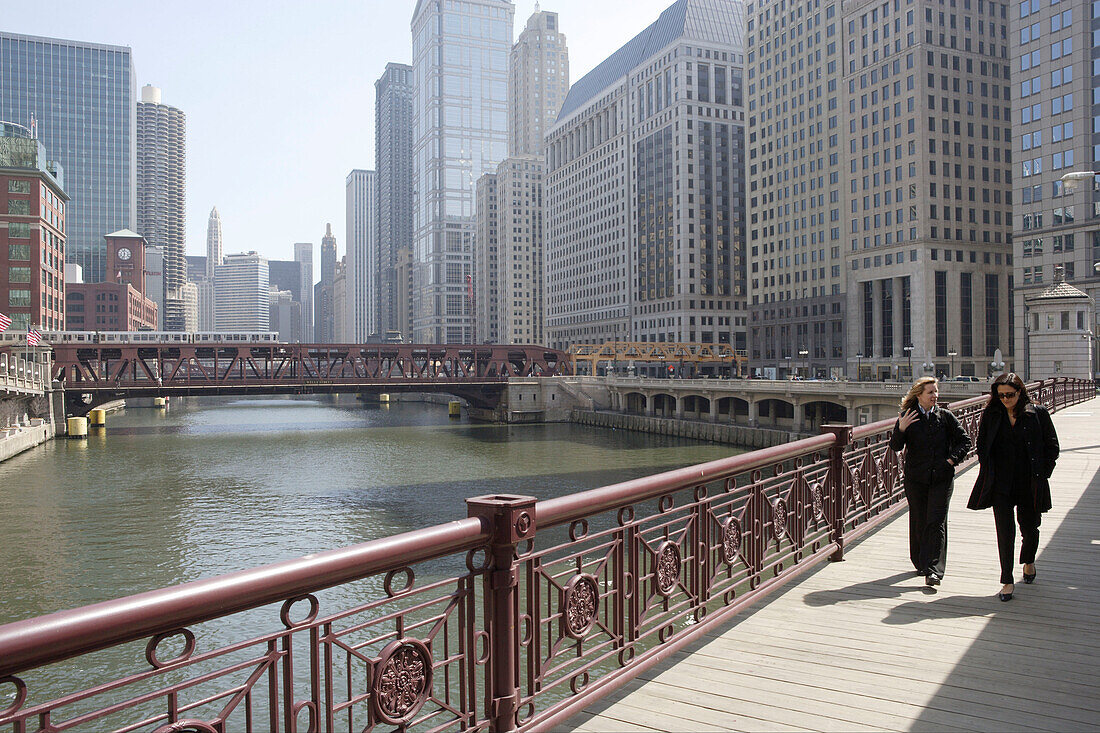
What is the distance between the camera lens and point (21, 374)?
61719mm

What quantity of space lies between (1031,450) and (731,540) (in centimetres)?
339

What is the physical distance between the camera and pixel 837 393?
58.6 metres

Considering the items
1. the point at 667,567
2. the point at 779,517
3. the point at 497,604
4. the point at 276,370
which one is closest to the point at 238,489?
the point at 779,517

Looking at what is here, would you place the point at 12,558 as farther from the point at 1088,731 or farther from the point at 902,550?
the point at 1088,731

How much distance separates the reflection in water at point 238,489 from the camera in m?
25.6

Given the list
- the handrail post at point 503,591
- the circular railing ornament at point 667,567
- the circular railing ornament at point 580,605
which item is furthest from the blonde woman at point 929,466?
the handrail post at point 503,591

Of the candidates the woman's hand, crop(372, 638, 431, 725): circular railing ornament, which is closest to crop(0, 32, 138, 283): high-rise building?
the woman's hand

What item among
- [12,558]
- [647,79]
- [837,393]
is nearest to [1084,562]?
[12,558]

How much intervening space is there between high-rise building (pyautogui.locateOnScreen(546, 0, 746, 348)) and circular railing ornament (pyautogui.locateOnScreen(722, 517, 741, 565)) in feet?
433

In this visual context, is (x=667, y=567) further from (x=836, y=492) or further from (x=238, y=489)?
(x=238, y=489)

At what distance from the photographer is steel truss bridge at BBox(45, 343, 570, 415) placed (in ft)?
251

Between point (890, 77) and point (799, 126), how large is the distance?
55.5 feet

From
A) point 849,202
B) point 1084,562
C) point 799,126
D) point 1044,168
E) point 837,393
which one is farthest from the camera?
point 799,126

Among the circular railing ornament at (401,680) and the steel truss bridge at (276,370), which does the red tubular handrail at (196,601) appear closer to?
the circular railing ornament at (401,680)
